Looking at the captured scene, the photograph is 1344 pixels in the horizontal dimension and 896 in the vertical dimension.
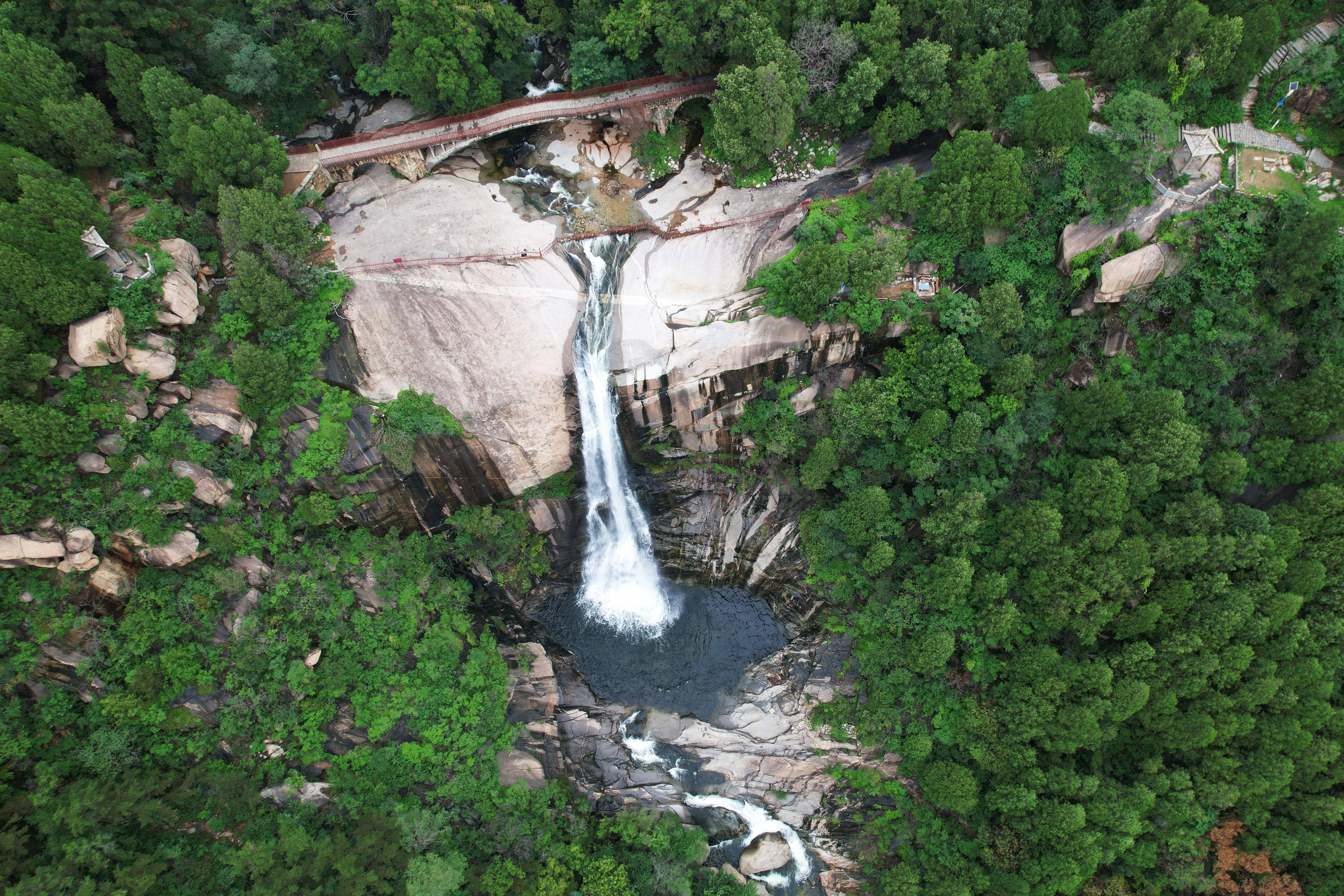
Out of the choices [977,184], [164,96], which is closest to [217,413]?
[164,96]

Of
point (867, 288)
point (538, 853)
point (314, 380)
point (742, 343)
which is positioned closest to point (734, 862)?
point (538, 853)

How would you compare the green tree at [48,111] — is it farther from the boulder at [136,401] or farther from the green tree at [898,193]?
the green tree at [898,193]

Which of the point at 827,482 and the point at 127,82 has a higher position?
the point at 127,82

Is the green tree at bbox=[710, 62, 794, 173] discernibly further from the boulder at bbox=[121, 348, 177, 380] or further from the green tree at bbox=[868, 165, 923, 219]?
the boulder at bbox=[121, 348, 177, 380]

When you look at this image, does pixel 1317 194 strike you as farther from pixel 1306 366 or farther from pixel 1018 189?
pixel 1018 189

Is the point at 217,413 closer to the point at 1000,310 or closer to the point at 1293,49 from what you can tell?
the point at 1000,310

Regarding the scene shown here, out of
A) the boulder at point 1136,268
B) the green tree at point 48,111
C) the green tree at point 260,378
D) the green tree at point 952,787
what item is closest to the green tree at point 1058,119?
the boulder at point 1136,268
